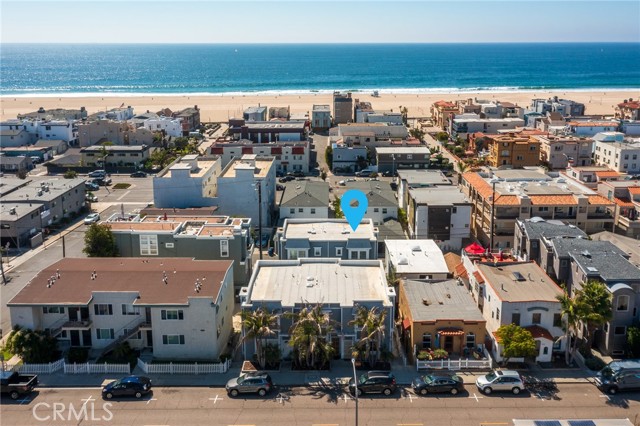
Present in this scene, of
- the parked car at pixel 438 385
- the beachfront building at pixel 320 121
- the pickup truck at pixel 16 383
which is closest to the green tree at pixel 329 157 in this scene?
the beachfront building at pixel 320 121

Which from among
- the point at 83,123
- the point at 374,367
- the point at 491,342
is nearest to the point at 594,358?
the point at 491,342

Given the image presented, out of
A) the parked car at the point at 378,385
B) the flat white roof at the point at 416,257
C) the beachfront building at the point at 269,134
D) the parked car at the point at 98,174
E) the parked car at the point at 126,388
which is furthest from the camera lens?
the beachfront building at the point at 269,134

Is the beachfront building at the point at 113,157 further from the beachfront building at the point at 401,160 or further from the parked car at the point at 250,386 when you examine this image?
the parked car at the point at 250,386

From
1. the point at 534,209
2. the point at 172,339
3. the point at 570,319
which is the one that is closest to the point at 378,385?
the point at 570,319

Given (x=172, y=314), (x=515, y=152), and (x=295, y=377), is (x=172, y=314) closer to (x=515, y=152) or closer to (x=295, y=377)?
(x=295, y=377)

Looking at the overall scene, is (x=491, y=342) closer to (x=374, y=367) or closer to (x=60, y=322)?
(x=374, y=367)
